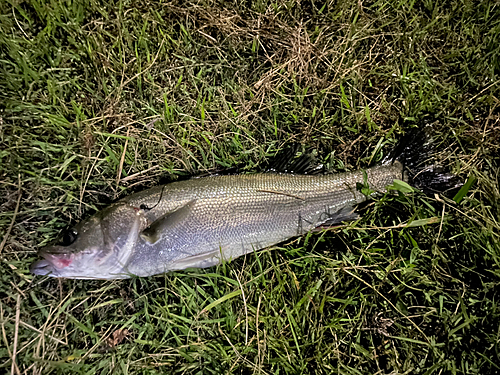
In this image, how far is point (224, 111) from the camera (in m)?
3.21

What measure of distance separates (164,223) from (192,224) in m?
0.22

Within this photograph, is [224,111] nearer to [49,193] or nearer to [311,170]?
[311,170]

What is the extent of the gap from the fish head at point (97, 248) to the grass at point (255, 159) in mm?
277

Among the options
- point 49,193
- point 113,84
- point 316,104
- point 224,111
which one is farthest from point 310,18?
point 49,193

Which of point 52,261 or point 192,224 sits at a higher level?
point 52,261

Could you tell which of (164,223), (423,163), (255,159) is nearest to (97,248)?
(164,223)

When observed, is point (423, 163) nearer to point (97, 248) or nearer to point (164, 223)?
point (164, 223)

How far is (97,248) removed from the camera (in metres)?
2.62

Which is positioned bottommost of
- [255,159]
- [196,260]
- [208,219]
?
[196,260]

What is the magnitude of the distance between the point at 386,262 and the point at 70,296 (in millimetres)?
2740

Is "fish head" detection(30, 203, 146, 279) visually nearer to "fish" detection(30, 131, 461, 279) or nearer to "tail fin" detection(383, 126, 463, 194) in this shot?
"fish" detection(30, 131, 461, 279)

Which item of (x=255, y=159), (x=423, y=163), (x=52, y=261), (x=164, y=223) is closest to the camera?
(x=52, y=261)

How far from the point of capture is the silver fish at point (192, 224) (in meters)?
2.63

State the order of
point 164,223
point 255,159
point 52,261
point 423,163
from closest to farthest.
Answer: point 52,261 < point 164,223 < point 423,163 < point 255,159
